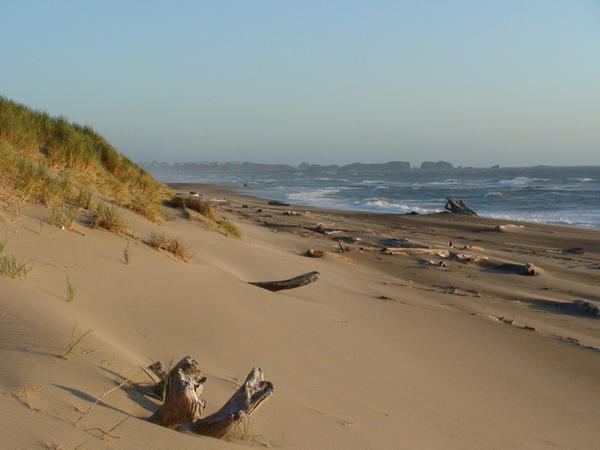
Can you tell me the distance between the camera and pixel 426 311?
5.89 metres

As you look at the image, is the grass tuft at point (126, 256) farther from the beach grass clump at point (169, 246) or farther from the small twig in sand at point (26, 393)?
the small twig in sand at point (26, 393)

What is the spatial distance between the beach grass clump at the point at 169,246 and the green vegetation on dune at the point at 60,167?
2.62 ft

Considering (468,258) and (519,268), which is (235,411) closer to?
(519,268)

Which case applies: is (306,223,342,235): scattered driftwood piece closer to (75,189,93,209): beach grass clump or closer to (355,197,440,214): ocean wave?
(75,189,93,209): beach grass clump

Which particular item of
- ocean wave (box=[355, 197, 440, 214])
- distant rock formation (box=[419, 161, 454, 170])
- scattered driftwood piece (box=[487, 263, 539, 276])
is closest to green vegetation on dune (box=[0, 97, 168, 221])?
scattered driftwood piece (box=[487, 263, 539, 276])

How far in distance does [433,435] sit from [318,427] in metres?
0.64

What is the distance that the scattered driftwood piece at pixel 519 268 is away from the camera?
353 inches

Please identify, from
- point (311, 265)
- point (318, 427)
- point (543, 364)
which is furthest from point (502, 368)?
point (311, 265)

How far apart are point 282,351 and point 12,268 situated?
1.61 meters

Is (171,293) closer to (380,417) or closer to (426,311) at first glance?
(380,417)

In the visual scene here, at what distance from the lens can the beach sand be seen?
7.20 ft

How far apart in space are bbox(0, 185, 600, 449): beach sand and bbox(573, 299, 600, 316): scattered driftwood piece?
165 mm

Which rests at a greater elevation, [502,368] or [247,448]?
[247,448]

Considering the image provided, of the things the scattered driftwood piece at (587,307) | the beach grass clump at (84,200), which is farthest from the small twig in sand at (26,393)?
the scattered driftwood piece at (587,307)
